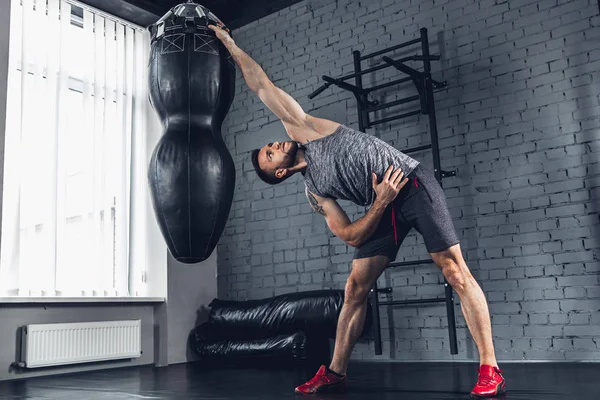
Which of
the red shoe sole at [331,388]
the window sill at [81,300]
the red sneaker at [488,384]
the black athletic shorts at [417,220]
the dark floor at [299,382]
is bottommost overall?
the dark floor at [299,382]

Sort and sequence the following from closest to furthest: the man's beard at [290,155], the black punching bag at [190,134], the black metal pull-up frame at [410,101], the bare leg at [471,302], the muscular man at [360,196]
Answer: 1. the black punching bag at [190,134]
2. the bare leg at [471,302]
3. the muscular man at [360,196]
4. the man's beard at [290,155]
5. the black metal pull-up frame at [410,101]

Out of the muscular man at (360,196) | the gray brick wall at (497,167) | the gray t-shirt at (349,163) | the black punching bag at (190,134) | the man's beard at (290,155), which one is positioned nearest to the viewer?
the black punching bag at (190,134)

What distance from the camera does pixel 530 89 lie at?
13.4ft

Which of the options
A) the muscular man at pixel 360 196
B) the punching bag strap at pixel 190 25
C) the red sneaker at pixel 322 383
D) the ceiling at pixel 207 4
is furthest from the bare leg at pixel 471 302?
the ceiling at pixel 207 4

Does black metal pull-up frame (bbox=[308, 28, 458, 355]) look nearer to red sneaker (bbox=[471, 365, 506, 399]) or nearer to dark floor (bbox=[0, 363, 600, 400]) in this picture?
dark floor (bbox=[0, 363, 600, 400])

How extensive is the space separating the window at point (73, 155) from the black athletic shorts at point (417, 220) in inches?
102

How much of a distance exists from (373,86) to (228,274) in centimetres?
210

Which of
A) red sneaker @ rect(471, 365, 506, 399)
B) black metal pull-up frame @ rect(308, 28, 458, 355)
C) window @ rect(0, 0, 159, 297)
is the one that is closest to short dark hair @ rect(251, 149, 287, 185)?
red sneaker @ rect(471, 365, 506, 399)

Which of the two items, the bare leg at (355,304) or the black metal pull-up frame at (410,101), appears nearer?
the bare leg at (355,304)

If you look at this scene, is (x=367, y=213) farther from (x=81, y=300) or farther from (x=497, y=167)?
(x=81, y=300)

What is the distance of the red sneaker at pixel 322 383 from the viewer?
2.72 metres

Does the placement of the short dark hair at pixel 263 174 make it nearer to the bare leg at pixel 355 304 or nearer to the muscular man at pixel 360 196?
the muscular man at pixel 360 196

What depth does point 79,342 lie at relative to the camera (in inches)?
173

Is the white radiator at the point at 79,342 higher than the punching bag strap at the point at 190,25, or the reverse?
the punching bag strap at the point at 190,25
